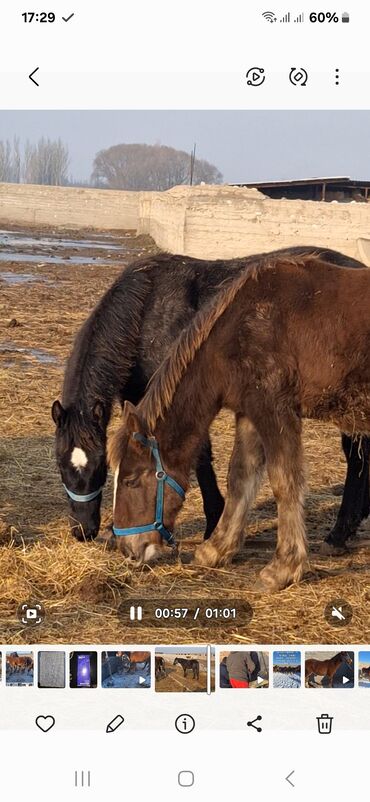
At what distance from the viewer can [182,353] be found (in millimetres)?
4875

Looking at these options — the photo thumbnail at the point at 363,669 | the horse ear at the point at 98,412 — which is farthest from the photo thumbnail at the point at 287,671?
the horse ear at the point at 98,412

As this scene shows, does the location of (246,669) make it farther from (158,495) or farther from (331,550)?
(331,550)

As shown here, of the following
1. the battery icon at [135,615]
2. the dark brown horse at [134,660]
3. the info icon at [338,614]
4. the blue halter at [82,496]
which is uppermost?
the dark brown horse at [134,660]

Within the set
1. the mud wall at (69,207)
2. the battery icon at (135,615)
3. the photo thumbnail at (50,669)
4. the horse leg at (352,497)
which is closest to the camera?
the photo thumbnail at (50,669)

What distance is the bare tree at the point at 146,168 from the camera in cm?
5034

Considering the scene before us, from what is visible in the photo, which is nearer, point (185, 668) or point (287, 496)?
point (185, 668)

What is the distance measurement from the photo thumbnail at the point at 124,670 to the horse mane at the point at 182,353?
191 centimetres

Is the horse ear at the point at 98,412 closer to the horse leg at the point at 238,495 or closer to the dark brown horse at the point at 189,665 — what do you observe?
the horse leg at the point at 238,495

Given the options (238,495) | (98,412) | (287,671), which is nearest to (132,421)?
(98,412)
